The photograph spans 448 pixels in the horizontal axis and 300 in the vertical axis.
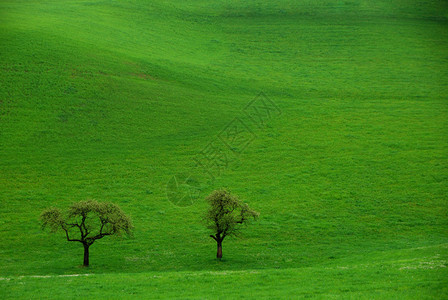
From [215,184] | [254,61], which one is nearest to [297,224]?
[215,184]

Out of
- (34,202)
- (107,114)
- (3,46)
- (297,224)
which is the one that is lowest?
(297,224)

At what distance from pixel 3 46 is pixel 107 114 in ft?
78.8

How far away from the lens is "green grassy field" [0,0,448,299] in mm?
31391

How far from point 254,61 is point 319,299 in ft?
240

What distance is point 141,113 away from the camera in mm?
67250

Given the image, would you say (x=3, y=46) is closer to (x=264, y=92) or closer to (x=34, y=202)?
(x=34, y=202)

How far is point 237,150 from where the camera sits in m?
61.8

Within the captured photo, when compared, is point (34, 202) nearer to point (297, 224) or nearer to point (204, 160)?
point (204, 160)

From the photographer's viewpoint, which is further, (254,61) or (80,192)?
(254,61)

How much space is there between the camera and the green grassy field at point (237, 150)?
31.4 m

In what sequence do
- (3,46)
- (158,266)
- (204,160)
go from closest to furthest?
(158,266)
(204,160)
(3,46)

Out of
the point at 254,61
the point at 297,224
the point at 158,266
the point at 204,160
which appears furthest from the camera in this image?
the point at 254,61

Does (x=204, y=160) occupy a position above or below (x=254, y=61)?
below

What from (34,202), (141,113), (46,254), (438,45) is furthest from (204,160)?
(438,45)
